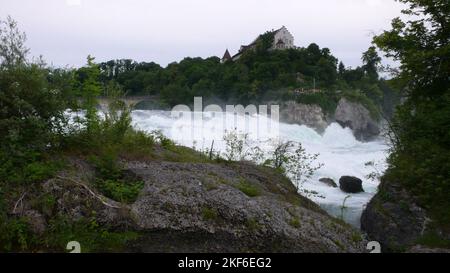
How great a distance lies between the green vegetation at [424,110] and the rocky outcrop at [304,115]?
39.5 meters

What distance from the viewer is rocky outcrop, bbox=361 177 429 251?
8.52m

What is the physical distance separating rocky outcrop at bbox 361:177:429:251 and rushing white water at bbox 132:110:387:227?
2.88 ft

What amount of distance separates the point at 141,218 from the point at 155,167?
1.85 metres

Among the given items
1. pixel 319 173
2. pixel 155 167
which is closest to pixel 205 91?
pixel 319 173

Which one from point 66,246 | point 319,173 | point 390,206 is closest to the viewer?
point 66,246

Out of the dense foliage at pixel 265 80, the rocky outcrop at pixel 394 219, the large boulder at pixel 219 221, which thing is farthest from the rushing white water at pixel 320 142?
the dense foliage at pixel 265 80

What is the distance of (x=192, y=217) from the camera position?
6.23m

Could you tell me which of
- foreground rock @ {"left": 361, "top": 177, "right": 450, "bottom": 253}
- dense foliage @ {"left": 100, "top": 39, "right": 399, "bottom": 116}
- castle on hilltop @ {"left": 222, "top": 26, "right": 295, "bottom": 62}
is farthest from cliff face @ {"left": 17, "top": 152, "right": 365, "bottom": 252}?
castle on hilltop @ {"left": 222, "top": 26, "right": 295, "bottom": 62}

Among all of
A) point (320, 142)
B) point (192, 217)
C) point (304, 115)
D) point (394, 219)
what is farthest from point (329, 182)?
point (304, 115)

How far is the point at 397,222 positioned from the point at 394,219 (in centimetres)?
15

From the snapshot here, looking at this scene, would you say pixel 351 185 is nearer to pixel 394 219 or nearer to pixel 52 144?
pixel 394 219

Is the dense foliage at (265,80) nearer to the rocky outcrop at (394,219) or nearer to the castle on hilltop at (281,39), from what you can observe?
the castle on hilltop at (281,39)
